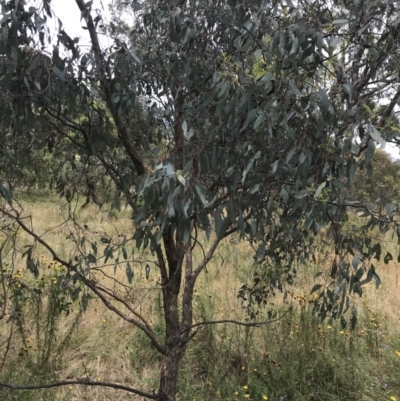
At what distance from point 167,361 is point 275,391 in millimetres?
1237

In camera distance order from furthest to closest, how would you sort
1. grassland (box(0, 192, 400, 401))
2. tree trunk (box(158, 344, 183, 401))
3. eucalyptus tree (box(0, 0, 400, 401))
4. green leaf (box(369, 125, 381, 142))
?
grassland (box(0, 192, 400, 401)) → tree trunk (box(158, 344, 183, 401)) → eucalyptus tree (box(0, 0, 400, 401)) → green leaf (box(369, 125, 381, 142))

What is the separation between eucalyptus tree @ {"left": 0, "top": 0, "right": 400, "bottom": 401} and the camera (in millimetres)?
1111

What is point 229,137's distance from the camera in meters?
1.36

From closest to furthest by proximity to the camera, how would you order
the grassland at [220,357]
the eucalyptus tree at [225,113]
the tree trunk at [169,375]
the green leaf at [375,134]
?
the green leaf at [375,134], the eucalyptus tree at [225,113], the tree trunk at [169,375], the grassland at [220,357]

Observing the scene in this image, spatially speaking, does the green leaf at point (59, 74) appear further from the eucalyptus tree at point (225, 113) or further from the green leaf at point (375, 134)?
the green leaf at point (375, 134)

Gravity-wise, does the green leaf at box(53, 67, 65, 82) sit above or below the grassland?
above

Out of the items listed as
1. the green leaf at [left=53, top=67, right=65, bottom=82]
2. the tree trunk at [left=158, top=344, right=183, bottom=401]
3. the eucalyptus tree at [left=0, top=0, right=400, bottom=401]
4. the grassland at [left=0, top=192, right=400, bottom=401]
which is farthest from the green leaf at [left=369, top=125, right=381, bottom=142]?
the grassland at [left=0, top=192, right=400, bottom=401]

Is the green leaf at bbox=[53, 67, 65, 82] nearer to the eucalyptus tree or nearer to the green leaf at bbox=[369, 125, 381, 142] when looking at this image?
the eucalyptus tree

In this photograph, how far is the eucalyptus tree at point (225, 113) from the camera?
43.8 inches

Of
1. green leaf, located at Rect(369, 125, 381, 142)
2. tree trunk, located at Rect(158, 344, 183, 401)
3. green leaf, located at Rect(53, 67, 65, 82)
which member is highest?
green leaf, located at Rect(53, 67, 65, 82)

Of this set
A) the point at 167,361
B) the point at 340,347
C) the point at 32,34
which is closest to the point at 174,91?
the point at 32,34

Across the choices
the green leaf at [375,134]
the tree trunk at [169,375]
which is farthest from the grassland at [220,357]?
the green leaf at [375,134]

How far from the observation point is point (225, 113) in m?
1.23

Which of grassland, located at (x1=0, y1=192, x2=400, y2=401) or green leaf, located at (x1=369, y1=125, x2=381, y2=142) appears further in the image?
grassland, located at (x1=0, y1=192, x2=400, y2=401)
